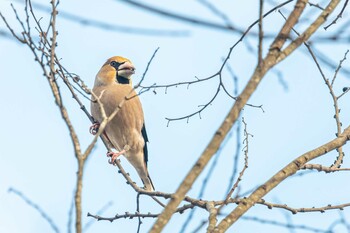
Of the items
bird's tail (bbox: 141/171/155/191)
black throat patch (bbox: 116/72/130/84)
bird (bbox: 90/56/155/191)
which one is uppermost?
black throat patch (bbox: 116/72/130/84)

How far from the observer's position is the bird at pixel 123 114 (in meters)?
6.57

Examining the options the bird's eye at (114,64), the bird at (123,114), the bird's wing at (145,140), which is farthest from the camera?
the bird's eye at (114,64)

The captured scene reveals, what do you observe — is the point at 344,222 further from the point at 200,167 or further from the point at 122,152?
the point at 122,152

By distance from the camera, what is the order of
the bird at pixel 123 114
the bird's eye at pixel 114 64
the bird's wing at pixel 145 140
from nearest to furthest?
the bird at pixel 123 114 < the bird's wing at pixel 145 140 < the bird's eye at pixel 114 64

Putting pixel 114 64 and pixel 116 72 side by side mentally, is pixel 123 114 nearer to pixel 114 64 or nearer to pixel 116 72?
pixel 116 72

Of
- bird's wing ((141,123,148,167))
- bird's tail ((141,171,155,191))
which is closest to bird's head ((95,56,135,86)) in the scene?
bird's wing ((141,123,148,167))

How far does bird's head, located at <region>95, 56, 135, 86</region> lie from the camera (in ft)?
23.2

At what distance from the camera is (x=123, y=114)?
6637 millimetres

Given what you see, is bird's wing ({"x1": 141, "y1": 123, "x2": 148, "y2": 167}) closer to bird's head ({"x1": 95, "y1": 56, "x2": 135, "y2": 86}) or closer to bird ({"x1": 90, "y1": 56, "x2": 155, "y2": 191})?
bird ({"x1": 90, "y1": 56, "x2": 155, "y2": 191})

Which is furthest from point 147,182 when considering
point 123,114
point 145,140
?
point 123,114

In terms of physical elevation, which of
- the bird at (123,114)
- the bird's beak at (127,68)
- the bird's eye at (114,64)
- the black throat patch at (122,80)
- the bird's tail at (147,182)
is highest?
the bird's eye at (114,64)

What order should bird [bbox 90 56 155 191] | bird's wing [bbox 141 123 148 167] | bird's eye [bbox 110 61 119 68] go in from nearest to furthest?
bird [bbox 90 56 155 191] < bird's wing [bbox 141 123 148 167] < bird's eye [bbox 110 61 119 68]

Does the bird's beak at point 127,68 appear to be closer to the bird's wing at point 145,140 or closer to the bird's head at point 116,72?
the bird's head at point 116,72

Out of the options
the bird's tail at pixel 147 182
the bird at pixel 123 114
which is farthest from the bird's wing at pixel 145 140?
the bird's tail at pixel 147 182
